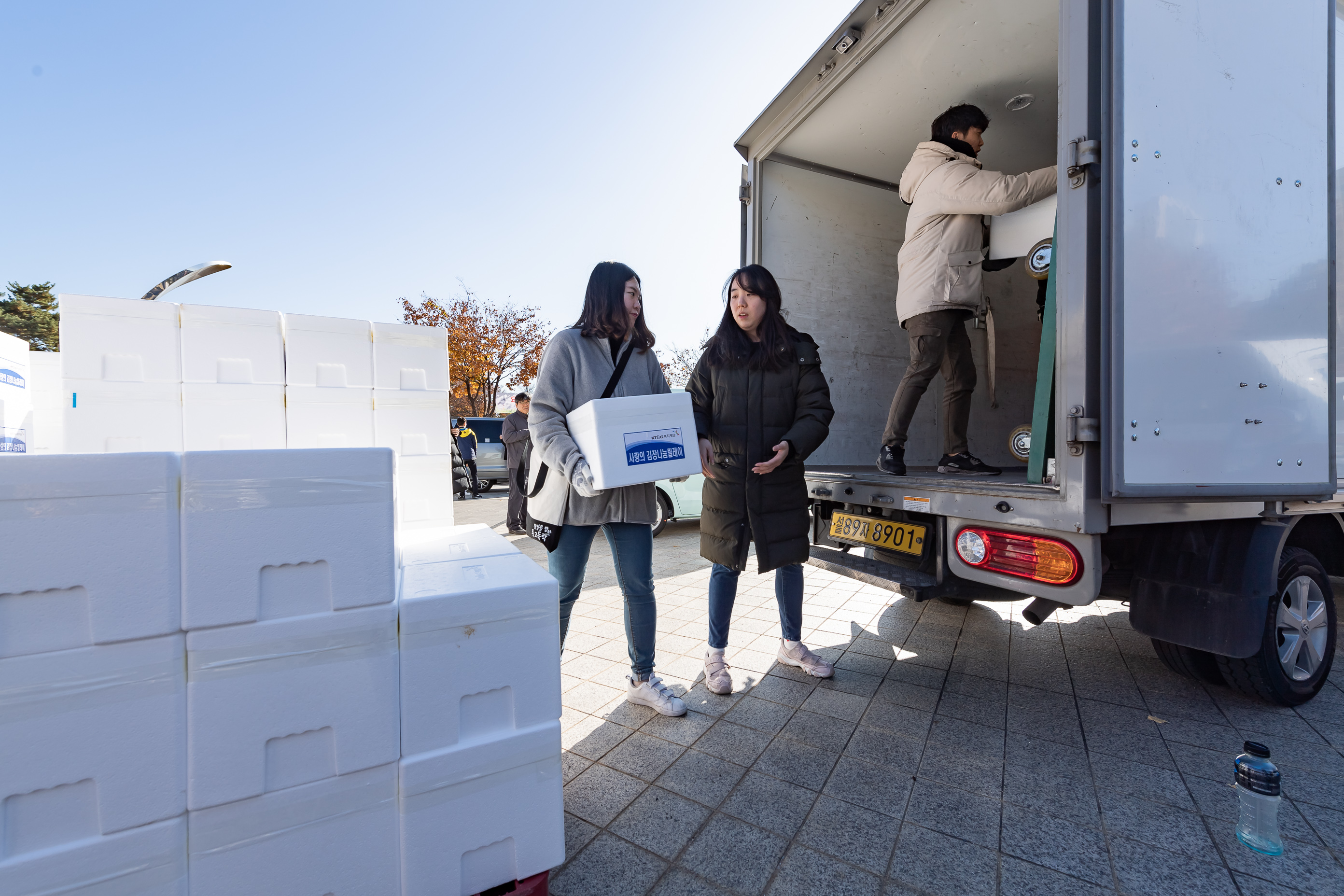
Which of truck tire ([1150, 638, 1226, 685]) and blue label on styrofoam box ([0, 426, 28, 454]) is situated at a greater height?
blue label on styrofoam box ([0, 426, 28, 454])

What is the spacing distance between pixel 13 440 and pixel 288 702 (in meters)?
2.42

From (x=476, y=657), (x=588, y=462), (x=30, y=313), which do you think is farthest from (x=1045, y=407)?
(x=30, y=313)

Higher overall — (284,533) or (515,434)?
(515,434)

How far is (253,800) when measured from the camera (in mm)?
1162

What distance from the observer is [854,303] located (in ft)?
14.1

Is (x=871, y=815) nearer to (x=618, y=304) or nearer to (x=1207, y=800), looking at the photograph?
(x=1207, y=800)

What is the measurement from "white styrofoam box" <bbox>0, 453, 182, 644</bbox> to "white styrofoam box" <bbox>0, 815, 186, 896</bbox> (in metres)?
0.32

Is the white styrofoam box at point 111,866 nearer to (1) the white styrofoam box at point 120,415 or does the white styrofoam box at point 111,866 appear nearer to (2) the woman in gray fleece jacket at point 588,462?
(2) the woman in gray fleece jacket at point 588,462

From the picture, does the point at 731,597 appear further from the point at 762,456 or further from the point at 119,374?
the point at 119,374

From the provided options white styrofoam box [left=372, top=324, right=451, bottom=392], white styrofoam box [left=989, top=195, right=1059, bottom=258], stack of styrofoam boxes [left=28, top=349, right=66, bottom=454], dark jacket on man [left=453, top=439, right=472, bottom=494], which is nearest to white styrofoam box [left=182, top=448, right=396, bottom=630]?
white styrofoam box [left=372, top=324, right=451, bottom=392]

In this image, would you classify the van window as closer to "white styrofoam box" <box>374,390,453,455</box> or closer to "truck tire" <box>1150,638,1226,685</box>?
"white styrofoam box" <box>374,390,453,455</box>

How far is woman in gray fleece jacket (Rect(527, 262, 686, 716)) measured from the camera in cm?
233

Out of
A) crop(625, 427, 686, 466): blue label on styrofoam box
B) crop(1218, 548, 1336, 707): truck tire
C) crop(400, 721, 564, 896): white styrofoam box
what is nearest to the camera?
crop(400, 721, 564, 896): white styrofoam box

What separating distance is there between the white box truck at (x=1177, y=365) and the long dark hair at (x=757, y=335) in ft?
2.65
